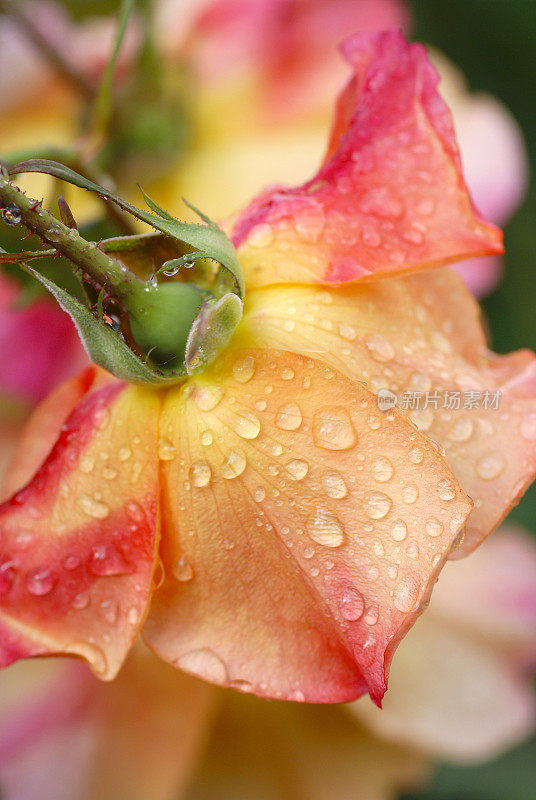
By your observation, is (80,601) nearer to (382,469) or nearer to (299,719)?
(382,469)

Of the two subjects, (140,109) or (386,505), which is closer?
(386,505)

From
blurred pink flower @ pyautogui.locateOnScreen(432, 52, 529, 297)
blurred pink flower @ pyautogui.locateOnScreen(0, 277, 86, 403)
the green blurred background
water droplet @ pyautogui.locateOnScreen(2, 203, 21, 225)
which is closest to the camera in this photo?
water droplet @ pyautogui.locateOnScreen(2, 203, 21, 225)

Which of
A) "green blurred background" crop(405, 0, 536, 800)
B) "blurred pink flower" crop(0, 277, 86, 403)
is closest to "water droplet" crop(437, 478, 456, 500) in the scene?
"blurred pink flower" crop(0, 277, 86, 403)

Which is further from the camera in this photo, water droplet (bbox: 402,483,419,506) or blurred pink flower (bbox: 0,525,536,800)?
blurred pink flower (bbox: 0,525,536,800)

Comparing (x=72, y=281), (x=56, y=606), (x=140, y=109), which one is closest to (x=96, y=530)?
(x=56, y=606)

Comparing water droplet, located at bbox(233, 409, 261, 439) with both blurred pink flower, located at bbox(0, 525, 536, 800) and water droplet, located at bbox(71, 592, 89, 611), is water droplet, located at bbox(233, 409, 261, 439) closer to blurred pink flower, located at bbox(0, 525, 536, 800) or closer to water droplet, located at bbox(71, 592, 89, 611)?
water droplet, located at bbox(71, 592, 89, 611)

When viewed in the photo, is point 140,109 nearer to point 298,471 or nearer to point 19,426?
point 19,426

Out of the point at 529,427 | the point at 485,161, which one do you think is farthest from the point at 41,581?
the point at 485,161
